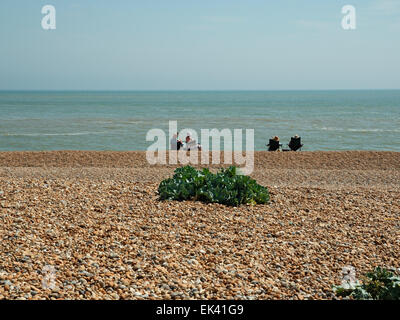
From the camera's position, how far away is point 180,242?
212 inches

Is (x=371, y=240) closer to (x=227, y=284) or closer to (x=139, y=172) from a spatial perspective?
(x=227, y=284)

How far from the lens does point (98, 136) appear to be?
28891 mm

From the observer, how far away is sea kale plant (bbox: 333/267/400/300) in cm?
404

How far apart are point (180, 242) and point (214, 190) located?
2.01 m

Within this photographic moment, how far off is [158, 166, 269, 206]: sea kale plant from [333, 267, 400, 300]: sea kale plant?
298 cm

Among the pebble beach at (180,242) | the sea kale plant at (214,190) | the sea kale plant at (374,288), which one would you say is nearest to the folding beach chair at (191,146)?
the pebble beach at (180,242)

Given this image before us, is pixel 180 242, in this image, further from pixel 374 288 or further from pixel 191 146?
pixel 191 146

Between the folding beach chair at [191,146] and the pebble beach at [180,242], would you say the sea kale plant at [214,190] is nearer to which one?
the pebble beach at [180,242]

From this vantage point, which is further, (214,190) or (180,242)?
(214,190)

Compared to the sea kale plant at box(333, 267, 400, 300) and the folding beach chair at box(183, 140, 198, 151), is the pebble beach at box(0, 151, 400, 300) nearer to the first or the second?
the sea kale plant at box(333, 267, 400, 300)

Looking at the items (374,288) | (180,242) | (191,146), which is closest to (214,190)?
(180,242)

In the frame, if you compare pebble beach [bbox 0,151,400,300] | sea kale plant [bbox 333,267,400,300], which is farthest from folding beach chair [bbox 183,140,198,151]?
sea kale plant [bbox 333,267,400,300]
